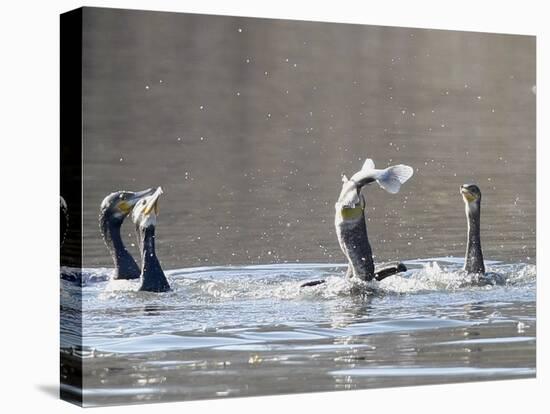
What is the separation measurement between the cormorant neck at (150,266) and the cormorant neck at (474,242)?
2.60 metres

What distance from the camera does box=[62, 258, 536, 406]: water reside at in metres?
10.5

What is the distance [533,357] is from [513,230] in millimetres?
1044

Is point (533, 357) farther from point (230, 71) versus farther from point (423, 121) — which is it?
point (230, 71)

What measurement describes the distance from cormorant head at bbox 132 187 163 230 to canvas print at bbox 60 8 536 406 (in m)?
0.02

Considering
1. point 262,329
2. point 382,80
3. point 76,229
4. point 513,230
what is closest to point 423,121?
point 382,80

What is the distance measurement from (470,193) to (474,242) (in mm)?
395

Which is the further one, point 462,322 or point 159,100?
point 462,322

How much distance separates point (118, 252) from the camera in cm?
1070

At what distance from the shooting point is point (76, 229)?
10.6 m

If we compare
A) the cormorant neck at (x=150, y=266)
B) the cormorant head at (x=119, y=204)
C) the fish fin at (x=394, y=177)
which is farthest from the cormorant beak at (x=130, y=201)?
the fish fin at (x=394, y=177)

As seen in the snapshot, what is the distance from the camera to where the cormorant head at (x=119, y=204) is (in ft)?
34.7

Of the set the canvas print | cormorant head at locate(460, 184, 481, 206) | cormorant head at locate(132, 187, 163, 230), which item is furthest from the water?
cormorant head at locate(460, 184, 481, 206)

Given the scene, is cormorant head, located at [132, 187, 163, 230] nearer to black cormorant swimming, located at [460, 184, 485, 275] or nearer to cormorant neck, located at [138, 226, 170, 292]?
cormorant neck, located at [138, 226, 170, 292]

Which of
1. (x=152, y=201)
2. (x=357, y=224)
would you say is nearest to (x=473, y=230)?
(x=357, y=224)
